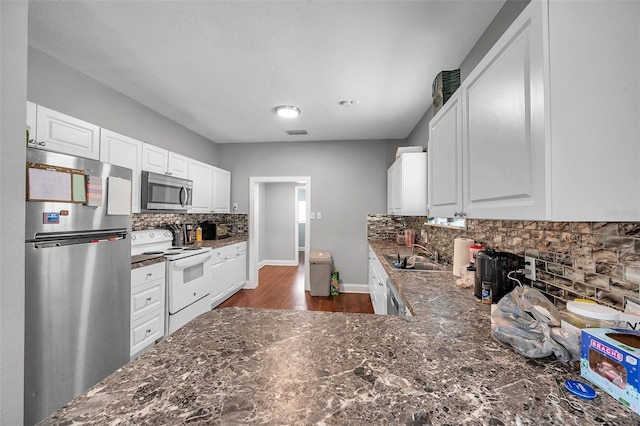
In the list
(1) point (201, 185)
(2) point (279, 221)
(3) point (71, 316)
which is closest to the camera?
(3) point (71, 316)

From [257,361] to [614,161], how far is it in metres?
1.18

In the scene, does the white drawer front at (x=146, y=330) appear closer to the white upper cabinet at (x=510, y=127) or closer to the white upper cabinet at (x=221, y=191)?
the white upper cabinet at (x=221, y=191)

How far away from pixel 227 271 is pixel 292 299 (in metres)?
1.10

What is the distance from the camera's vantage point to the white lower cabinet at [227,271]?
11.5 feet

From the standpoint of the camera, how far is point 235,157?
181 inches

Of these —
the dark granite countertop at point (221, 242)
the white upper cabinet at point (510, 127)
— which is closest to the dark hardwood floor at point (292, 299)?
the dark granite countertop at point (221, 242)

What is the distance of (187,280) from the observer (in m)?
2.85

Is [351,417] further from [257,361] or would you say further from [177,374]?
[177,374]

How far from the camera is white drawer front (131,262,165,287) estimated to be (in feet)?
7.08

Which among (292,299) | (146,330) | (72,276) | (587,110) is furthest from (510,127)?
(292,299)

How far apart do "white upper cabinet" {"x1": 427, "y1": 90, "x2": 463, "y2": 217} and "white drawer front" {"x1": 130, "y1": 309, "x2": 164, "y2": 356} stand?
2.62 m

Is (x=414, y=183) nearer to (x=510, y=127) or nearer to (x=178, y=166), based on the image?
(x=510, y=127)

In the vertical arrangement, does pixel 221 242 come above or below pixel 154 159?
below

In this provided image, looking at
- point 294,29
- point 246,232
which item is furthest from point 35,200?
point 246,232
